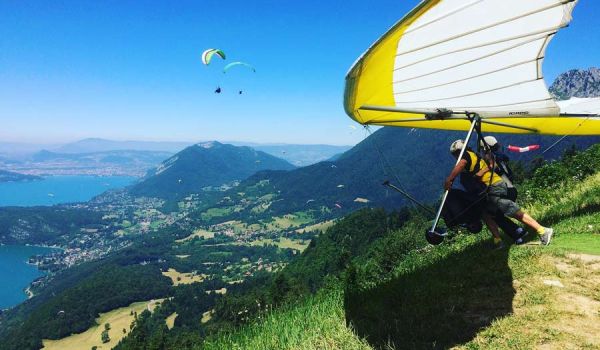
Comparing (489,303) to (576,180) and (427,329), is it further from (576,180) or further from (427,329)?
(576,180)

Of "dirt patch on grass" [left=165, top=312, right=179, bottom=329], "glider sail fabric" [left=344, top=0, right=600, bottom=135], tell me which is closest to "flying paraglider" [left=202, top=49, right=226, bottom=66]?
"glider sail fabric" [left=344, top=0, right=600, bottom=135]

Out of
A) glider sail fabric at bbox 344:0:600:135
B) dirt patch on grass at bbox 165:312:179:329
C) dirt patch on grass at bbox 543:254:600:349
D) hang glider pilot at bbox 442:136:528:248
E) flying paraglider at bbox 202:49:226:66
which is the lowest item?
dirt patch on grass at bbox 165:312:179:329

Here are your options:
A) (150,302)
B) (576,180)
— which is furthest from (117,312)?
(576,180)

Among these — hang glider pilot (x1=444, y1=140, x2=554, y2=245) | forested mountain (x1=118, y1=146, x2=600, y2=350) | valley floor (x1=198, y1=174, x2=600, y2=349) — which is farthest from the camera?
hang glider pilot (x1=444, y1=140, x2=554, y2=245)

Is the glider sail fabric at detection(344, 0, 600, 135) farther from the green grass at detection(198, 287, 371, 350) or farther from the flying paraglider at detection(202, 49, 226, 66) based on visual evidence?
the flying paraglider at detection(202, 49, 226, 66)

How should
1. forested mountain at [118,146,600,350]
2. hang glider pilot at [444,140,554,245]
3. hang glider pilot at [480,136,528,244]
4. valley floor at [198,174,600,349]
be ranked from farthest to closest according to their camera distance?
1. hang glider pilot at [480,136,528,244]
2. hang glider pilot at [444,140,554,245]
3. forested mountain at [118,146,600,350]
4. valley floor at [198,174,600,349]

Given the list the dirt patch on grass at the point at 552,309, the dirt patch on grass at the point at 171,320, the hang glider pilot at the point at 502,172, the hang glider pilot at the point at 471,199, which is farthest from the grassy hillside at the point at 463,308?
the dirt patch on grass at the point at 171,320
